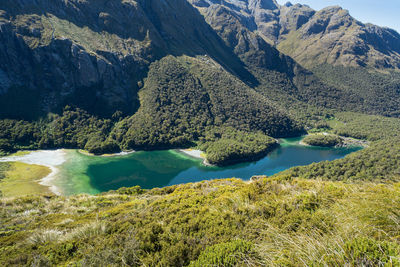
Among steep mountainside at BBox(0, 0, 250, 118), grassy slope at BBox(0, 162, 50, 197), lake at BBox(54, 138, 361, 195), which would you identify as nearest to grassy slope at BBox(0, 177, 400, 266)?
grassy slope at BBox(0, 162, 50, 197)

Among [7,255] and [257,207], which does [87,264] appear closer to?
[7,255]

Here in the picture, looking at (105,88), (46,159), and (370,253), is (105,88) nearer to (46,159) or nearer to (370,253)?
(46,159)

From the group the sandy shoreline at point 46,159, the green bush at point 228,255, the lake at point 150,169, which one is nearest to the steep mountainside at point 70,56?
the sandy shoreline at point 46,159

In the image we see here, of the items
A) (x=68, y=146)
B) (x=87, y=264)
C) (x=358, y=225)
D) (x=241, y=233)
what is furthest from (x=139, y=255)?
(x=68, y=146)

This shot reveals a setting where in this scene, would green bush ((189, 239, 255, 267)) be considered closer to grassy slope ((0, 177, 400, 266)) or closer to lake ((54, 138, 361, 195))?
grassy slope ((0, 177, 400, 266))

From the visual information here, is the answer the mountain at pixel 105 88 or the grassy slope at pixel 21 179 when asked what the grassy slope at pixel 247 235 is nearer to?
the grassy slope at pixel 21 179

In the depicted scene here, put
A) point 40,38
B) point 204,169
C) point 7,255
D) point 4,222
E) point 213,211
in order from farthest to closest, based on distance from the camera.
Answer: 1. point 40,38
2. point 204,169
3. point 4,222
4. point 213,211
5. point 7,255
